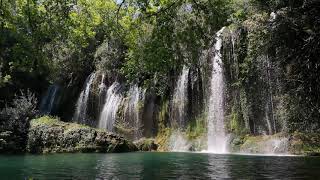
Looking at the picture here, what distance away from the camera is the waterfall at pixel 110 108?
109 ft

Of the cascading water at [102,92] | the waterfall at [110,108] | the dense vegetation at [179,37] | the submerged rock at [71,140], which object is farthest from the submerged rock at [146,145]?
the dense vegetation at [179,37]

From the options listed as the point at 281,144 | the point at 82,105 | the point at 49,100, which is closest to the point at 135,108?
the point at 82,105

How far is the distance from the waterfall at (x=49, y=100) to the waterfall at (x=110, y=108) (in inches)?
244

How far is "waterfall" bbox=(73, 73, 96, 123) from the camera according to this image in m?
35.5

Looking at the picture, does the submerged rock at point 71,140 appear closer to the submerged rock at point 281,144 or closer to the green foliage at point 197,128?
the green foliage at point 197,128

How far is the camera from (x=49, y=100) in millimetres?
39094

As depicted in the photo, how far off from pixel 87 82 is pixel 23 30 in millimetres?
24990

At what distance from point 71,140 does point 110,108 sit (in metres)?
7.01

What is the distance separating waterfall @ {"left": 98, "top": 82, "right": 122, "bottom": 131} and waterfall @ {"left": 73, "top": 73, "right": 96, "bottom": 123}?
1.79 metres

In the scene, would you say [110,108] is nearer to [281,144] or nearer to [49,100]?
[49,100]

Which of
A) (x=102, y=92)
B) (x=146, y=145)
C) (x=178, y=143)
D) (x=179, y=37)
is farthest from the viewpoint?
(x=102, y=92)

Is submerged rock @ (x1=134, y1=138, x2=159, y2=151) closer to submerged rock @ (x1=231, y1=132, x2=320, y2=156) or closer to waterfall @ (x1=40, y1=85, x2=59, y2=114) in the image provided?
submerged rock @ (x1=231, y1=132, x2=320, y2=156)

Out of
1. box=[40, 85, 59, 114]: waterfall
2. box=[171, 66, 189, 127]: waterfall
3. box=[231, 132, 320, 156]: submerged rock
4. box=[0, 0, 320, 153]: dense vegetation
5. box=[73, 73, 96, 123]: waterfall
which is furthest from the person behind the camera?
box=[40, 85, 59, 114]: waterfall

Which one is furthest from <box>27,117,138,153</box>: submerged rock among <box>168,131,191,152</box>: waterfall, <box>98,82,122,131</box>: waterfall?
<box>98,82,122,131</box>: waterfall
